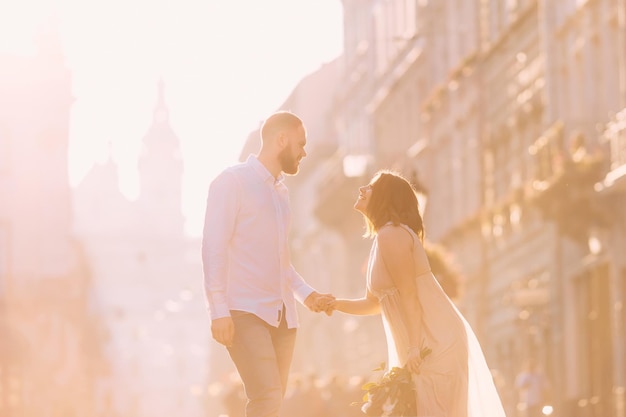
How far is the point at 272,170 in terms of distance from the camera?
11.0m

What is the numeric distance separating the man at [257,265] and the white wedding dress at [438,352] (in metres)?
0.58

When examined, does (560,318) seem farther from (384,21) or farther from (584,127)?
(384,21)

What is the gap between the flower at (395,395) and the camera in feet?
33.6

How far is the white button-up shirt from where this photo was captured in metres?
10.6

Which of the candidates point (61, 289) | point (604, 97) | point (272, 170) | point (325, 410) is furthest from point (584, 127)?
point (61, 289)

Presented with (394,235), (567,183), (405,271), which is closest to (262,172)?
(394,235)

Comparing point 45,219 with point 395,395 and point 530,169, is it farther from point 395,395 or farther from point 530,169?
point 395,395

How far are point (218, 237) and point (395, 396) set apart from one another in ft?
4.31

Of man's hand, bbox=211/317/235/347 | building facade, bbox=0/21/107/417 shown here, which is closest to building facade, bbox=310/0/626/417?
man's hand, bbox=211/317/235/347

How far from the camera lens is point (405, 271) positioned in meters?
10.4

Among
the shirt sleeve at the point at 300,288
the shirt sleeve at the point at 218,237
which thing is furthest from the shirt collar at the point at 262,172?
the shirt sleeve at the point at 300,288

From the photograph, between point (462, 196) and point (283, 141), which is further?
point (462, 196)

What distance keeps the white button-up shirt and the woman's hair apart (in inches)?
23.5

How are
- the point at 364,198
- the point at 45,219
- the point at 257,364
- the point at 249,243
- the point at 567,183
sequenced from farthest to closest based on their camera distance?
the point at 45,219 → the point at 567,183 → the point at 249,243 → the point at 364,198 → the point at 257,364
